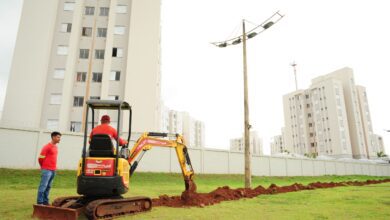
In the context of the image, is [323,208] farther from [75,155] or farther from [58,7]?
[58,7]

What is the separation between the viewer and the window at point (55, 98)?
34.4m

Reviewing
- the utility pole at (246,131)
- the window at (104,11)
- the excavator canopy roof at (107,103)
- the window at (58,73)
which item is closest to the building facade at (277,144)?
the window at (104,11)

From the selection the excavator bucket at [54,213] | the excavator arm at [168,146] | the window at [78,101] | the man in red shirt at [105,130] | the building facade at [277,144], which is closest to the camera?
the excavator bucket at [54,213]

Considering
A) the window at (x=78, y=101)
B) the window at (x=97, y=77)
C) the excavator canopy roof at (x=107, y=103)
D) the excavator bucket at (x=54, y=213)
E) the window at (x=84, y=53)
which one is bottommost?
the excavator bucket at (x=54, y=213)

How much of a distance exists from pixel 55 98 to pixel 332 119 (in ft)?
253

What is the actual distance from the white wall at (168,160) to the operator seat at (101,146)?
13852 mm

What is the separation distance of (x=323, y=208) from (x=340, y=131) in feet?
270

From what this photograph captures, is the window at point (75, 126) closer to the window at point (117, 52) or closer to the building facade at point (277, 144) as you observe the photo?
the window at point (117, 52)

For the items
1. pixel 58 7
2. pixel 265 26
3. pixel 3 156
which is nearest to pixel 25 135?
pixel 3 156

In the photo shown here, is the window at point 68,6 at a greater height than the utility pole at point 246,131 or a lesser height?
greater

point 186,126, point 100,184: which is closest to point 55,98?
point 100,184

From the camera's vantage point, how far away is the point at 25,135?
17953 mm

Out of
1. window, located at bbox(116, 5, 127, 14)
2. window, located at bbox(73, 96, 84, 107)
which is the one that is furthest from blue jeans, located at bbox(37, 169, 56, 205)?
window, located at bbox(116, 5, 127, 14)

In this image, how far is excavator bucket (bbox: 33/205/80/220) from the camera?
593 cm
